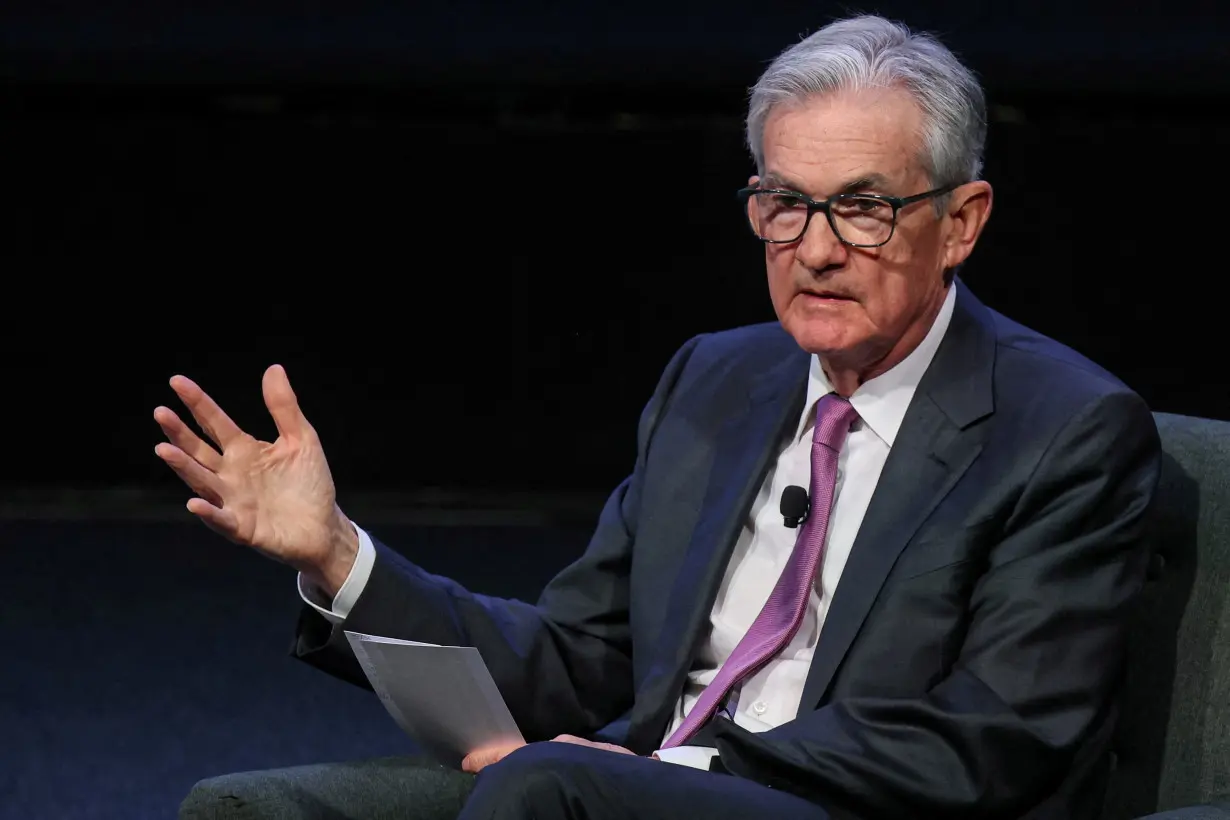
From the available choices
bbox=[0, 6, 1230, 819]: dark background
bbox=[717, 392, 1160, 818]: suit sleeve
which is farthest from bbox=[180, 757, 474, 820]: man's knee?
bbox=[0, 6, 1230, 819]: dark background

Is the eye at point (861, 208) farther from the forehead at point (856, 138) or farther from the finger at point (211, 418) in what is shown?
the finger at point (211, 418)

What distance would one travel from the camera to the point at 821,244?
6.23 ft

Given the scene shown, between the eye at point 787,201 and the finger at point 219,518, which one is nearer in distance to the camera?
the finger at point 219,518

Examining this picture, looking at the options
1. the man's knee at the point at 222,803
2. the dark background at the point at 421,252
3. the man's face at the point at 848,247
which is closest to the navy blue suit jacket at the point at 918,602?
the man's face at the point at 848,247

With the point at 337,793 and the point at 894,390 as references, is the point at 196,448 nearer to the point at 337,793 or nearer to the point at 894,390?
the point at 337,793

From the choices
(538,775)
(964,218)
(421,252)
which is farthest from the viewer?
(421,252)

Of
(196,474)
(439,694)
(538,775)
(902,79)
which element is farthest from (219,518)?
(902,79)

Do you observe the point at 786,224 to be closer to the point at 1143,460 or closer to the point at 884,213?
the point at 884,213

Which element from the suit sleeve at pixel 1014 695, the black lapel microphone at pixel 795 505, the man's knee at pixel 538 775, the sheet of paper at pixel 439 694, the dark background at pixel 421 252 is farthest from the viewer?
the dark background at pixel 421 252

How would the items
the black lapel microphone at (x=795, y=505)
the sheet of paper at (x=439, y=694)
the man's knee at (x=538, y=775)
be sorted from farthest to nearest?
the black lapel microphone at (x=795, y=505)
the sheet of paper at (x=439, y=694)
the man's knee at (x=538, y=775)

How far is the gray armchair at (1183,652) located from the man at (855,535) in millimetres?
76

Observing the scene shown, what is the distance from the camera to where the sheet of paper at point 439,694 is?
1852 millimetres

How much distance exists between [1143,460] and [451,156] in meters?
2.95

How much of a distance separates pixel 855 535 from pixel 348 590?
1.84 ft
